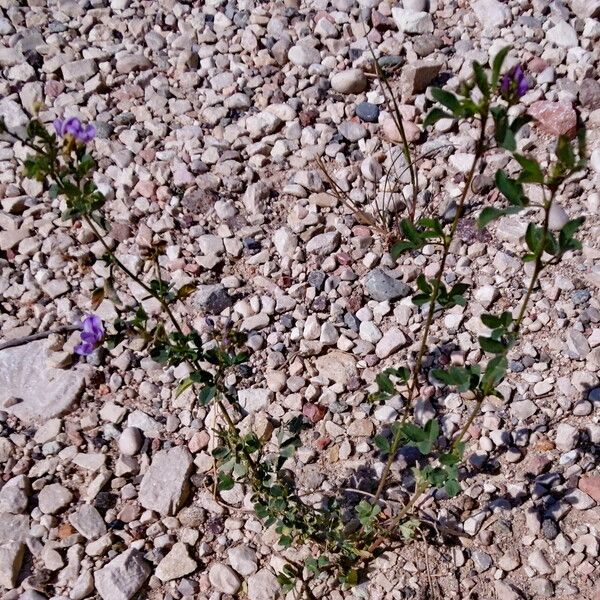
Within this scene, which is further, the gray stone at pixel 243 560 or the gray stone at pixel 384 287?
the gray stone at pixel 384 287

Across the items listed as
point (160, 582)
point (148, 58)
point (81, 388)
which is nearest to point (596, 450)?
point (160, 582)

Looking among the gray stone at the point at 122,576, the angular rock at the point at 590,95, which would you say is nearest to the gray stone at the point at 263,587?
the gray stone at the point at 122,576

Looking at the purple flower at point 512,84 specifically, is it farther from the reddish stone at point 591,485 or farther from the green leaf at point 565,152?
the reddish stone at point 591,485

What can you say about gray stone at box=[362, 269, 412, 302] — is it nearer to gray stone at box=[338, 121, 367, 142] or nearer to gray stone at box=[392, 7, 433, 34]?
gray stone at box=[338, 121, 367, 142]

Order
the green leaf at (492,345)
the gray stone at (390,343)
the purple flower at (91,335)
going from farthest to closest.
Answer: the gray stone at (390,343), the purple flower at (91,335), the green leaf at (492,345)

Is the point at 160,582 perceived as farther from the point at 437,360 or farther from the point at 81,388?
the point at 437,360

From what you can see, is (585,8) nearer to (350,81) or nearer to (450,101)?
(350,81)

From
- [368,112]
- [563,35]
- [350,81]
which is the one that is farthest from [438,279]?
[563,35]

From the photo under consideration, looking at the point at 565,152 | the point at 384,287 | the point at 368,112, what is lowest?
the point at 384,287
